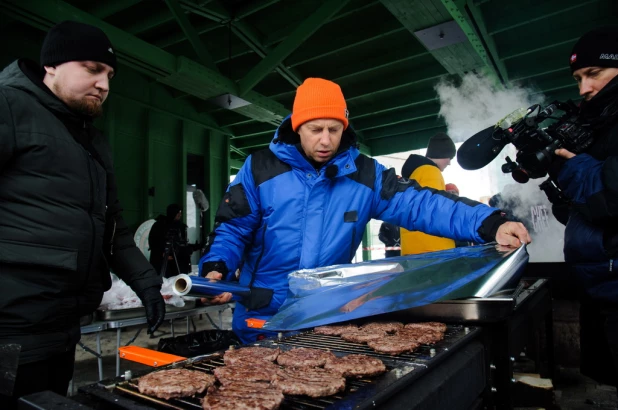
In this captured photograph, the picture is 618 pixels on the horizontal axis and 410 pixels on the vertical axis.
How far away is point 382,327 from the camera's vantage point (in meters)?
1.62

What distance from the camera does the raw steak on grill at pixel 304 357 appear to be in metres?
1.21

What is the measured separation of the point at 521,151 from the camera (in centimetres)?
247

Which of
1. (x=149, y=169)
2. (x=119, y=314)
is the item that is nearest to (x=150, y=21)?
(x=149, y=169)

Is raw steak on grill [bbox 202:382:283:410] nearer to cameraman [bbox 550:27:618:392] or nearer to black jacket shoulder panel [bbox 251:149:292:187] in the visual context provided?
black jacket shoulder panel [bbox 251:149:292:187]

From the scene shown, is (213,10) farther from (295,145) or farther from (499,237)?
(499,237)

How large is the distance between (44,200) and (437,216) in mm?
1900

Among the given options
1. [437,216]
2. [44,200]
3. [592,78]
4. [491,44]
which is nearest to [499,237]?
[437,216]

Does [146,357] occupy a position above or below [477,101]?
below

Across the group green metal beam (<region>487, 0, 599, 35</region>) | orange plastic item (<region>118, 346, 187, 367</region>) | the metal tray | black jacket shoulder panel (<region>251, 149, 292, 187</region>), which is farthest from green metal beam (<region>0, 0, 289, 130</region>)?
orange plastic item (<region>118, 346, 187, 367</region>)

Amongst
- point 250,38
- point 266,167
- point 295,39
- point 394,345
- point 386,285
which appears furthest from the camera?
point 250,38

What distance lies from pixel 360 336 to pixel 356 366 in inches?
14.8

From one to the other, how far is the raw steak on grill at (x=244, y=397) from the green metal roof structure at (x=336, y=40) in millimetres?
3975

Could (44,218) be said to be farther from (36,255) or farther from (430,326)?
(430,326)

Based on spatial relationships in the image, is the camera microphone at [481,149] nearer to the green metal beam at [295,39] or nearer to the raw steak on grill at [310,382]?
the raw steak on grill at [310,382]
